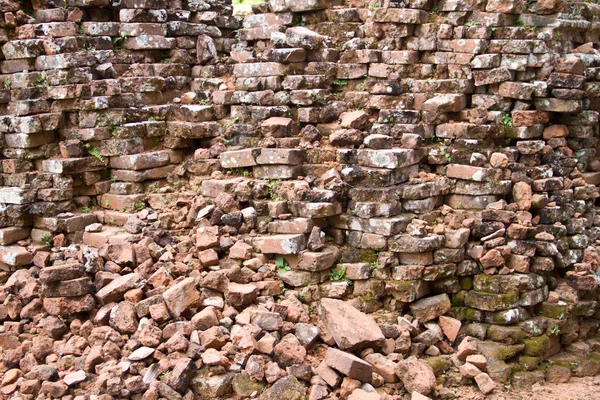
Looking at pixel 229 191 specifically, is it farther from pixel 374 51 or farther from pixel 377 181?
pixel 374 51

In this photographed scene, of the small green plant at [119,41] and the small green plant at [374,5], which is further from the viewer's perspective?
the small green plant at [119,41]

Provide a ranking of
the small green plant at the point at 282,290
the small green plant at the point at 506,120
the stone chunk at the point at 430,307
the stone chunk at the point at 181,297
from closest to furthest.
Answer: the stone chunk at the point at 181,297 → the small green plant at the point at 282,290 → the stone chunk at the point at 430,307 → the small green plant at the point at 506,120

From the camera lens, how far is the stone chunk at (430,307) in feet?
28.7

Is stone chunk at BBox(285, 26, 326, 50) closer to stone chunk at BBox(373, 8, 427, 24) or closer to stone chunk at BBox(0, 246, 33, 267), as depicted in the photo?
stone chunk at BBox(373, 8, 427, 24)

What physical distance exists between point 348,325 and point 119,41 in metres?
5.13

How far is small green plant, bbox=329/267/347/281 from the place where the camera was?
8836mm

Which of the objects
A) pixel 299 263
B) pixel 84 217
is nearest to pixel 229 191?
pixel 299 263

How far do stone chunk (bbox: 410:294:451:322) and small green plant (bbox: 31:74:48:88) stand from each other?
5.40 metres

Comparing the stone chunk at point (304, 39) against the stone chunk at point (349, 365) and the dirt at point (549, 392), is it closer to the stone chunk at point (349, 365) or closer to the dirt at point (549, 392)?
the stone chunk at point (349, 365)

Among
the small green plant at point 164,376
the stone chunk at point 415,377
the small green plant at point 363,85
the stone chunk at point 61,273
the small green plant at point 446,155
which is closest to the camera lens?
the small green plant at point 164,376

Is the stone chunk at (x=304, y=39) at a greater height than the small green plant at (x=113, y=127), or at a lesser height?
greater

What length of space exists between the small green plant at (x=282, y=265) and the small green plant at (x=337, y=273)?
495 mm

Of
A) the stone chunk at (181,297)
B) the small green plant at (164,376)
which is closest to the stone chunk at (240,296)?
the stone chunk at (181,297)

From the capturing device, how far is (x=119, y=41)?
34.1 feet
